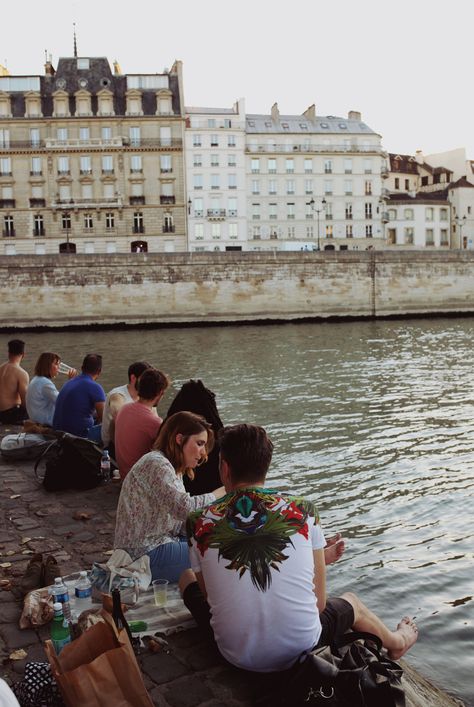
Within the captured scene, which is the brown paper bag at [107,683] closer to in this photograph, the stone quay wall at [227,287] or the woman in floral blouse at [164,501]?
the woman in floral blouse at [164,501]

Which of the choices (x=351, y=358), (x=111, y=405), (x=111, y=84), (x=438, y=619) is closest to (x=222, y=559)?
(x=438, y=619)

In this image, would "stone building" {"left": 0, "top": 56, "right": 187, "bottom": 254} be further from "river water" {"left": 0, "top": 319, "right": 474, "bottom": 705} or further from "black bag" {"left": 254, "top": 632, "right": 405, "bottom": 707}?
"black bag" {"left": 254, "top": 632, "right": 405, "bottom": 707}

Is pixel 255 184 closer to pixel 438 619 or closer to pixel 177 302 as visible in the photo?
pixel 177 302

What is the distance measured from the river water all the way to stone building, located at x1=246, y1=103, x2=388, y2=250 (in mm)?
34790

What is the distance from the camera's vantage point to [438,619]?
5.34 m

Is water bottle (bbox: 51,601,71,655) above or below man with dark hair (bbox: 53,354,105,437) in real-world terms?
below

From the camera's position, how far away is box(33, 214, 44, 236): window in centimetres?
5309

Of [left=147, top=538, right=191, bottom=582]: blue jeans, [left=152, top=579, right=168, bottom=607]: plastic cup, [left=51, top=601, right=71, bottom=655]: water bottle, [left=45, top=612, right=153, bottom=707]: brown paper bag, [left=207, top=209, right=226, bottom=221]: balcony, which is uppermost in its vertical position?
[left=207, top=209, right=226, bottom=221]: balcony

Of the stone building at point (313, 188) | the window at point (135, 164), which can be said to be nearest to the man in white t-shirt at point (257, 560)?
the window at point (135, 164)

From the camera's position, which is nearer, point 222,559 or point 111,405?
point 222,559

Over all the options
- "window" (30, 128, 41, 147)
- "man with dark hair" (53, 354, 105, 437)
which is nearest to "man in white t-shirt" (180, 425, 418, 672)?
"man with dark hair" (53, 354, 105, 437)

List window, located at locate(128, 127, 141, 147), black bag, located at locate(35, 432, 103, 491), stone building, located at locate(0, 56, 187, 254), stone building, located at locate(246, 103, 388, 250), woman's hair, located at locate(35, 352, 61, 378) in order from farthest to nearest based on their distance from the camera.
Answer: stone building, located at locate(246, 103, 388, 250) → window, located at locate(128, 127, 141, 147) → stone building, located at locate(0, 56, 187, 254) → woman's hair, located at locate(35, 352, 61, 378) → black bag, located at locate(35, 432, 103, 491)

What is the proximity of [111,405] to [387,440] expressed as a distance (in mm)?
5009

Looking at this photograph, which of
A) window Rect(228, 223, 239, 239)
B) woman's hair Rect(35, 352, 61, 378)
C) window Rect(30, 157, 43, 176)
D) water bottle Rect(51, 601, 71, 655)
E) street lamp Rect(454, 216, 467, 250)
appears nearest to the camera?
water bottle Rect(51, 601, 71, 655)
